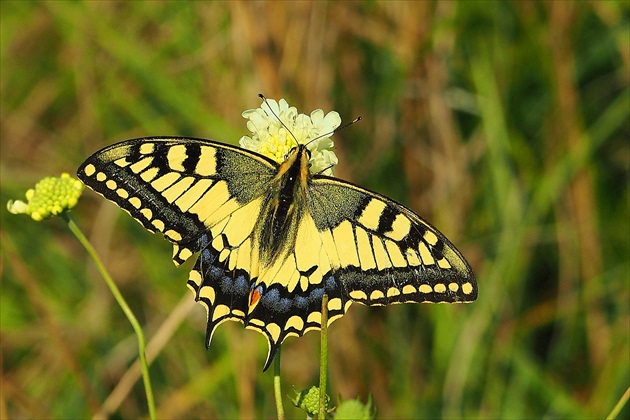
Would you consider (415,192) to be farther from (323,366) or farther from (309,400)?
(323,366)

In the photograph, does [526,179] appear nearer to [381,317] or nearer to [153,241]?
[381,317]

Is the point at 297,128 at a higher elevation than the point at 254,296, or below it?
higher

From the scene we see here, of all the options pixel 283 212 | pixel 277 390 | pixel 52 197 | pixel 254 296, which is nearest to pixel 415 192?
pixel 283 212

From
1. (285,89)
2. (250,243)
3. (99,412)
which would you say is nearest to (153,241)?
(285,89)

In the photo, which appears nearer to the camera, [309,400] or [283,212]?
[309,400]

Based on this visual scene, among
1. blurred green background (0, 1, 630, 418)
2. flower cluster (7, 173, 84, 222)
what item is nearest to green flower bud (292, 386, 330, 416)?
flower cluster (7, 173, 84, 222)

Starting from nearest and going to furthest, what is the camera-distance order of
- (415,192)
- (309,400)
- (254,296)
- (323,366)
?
(323,366) → (309,400) → (254,296) → (415,192)

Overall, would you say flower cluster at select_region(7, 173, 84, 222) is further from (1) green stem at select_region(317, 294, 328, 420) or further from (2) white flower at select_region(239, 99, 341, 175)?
(1) green stem at select_region(317, 294, 328, 420)
